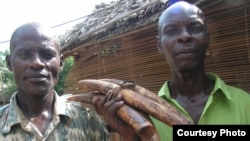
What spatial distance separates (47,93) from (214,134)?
0.88 meters

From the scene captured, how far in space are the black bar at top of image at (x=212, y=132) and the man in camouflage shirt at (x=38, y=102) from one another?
411mm

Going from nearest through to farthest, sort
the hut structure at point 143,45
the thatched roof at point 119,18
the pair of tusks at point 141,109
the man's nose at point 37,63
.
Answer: the pair of tusks at point 141,109 < the man's nose at point 37,63 < the hut structure at point 143,45 < the thatched roof at point 119,18

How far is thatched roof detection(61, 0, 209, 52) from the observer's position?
12.0ft


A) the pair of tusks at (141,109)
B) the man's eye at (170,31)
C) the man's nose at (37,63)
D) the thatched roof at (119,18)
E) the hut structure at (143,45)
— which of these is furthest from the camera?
the thatched roof at (119,18)

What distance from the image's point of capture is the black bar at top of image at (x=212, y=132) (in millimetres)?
1622

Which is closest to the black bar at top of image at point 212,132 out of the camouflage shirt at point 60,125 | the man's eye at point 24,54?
the camouflage shirt at point 60,125

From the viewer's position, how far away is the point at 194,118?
1942 millimetres

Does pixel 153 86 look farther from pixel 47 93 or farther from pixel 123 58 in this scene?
pixel 47 93

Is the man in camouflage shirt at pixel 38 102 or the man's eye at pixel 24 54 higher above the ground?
the man's eye at pixel 24 54

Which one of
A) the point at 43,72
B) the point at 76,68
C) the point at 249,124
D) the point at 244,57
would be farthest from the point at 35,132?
the point at 76,68

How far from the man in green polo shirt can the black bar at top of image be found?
15 cm

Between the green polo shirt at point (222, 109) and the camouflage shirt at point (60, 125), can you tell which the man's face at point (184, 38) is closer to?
the green polo shirt at point (222, 109)

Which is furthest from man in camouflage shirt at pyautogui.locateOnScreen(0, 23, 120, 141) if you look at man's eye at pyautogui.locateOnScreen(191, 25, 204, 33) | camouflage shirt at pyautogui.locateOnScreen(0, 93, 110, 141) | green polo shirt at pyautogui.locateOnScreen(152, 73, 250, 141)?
man's eye at pyautogui.locateOnScreen(191, 25, 204, 33)

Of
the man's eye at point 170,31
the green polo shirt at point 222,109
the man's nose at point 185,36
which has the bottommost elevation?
the green polo shirt at point 222,109
